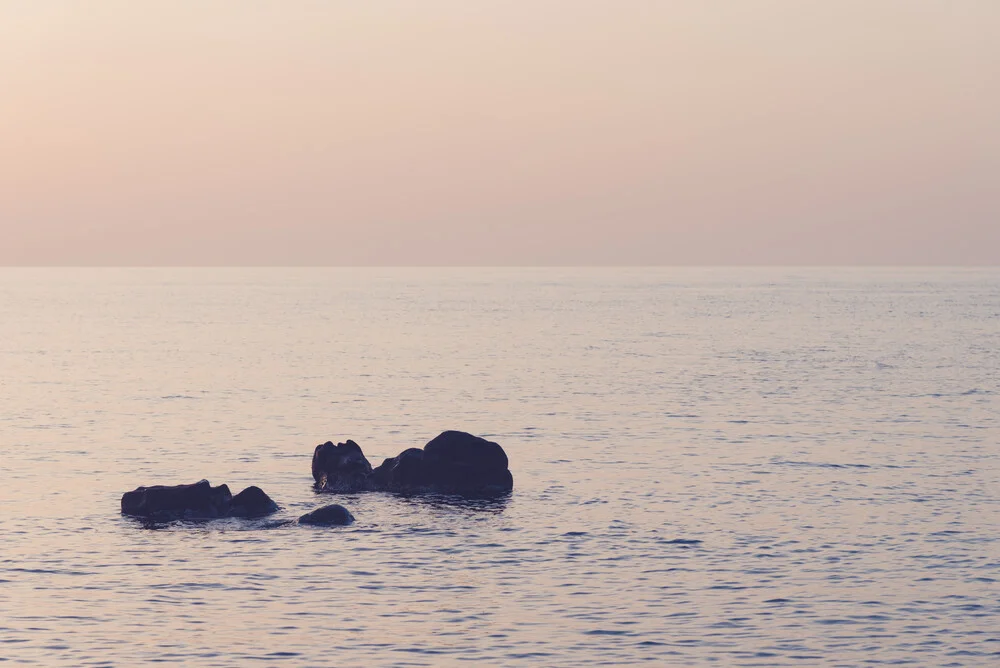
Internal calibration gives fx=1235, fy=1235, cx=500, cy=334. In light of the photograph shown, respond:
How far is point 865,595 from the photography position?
31750 mm

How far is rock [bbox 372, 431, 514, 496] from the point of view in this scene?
47562 millimetres

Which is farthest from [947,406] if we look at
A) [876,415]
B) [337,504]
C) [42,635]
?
[42,635]

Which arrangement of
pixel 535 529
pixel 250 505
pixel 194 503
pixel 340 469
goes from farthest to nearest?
pixel 340 469, pixel 250 505, pixel 194 503, pixel 535 529

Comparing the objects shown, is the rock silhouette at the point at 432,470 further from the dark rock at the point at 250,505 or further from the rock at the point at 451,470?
the dark rock at the point at 250,505

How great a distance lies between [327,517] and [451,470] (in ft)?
28.2

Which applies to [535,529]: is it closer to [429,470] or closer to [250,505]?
[429,470]

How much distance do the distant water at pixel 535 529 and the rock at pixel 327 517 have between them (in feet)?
2.38

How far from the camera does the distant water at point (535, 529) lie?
28203 millimetres

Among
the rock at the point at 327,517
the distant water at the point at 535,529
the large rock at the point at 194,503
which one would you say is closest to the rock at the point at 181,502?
the large rock at the point at 194,503

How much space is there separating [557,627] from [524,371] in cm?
7182

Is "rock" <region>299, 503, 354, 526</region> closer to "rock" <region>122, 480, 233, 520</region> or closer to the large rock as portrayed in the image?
the large rock

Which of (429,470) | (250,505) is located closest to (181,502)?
(250,505)

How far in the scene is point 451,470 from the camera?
4816 centimetres

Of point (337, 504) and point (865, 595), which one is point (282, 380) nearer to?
point (337, 504)
